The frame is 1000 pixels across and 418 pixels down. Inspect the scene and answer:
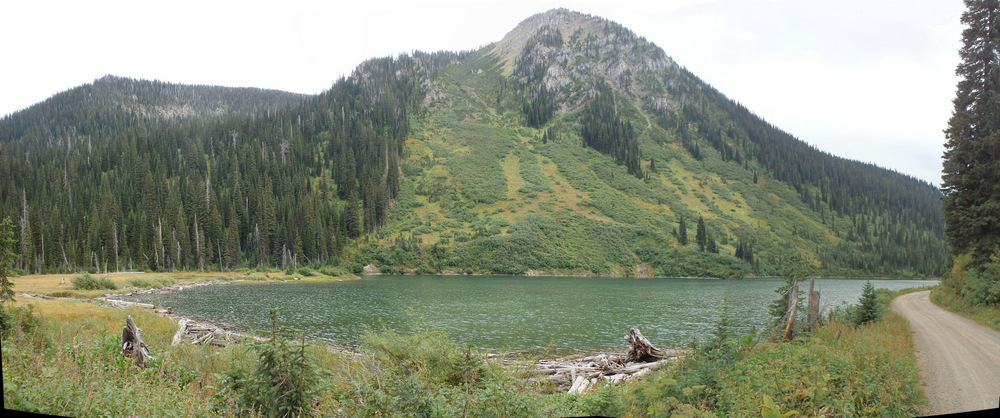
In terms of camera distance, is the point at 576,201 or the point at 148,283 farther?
the point at 576,201

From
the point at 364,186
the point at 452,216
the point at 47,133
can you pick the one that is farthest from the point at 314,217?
the point at 47,133

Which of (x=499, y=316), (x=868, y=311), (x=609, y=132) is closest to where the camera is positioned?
(x=868, y=311)

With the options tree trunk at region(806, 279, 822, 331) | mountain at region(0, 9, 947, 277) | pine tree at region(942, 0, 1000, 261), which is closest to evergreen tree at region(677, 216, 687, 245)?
mountain at region(0, 9, 947, 277)

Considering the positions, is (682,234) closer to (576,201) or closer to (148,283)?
(576,201)

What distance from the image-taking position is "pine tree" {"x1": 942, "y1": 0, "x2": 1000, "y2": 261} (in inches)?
353

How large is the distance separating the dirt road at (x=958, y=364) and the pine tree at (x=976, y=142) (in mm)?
3704

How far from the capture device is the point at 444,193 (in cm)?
10688

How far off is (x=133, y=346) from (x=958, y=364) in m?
15.3

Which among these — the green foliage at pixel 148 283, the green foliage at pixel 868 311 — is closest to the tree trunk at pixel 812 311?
the green foliage at pixel 868 311

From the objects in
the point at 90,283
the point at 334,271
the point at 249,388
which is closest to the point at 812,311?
the point at 249,388

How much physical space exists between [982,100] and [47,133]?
715ft

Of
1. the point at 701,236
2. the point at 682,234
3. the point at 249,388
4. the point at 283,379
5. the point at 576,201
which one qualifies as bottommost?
the point at 249,388

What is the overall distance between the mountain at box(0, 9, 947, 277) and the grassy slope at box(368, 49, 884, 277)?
0.61m

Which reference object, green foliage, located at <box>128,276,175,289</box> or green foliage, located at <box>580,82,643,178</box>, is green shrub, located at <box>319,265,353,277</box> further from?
green foliage, located at <box>580,82,643,178</box>
